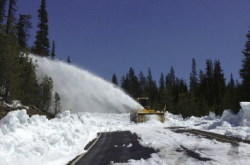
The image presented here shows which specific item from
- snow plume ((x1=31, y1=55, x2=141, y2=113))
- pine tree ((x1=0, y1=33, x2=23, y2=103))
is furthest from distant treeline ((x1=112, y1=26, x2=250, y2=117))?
pine tree ((x1=0, y1=33, x2=23, y2=103))

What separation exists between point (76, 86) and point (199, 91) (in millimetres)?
48206

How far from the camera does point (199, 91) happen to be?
7012 centimetres

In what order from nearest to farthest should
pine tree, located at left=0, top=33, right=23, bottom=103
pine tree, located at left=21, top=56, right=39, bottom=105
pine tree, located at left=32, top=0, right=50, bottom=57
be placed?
1. pine tree, located at left=0, top=33, right=23, bottom=103
2. pine tree, located at left=21, top=56, right=39, bottom=105
3. pine tree, located at left=32, top=0, right=50, bottom=57

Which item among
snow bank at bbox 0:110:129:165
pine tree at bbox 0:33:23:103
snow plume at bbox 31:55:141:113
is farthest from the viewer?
snow plume at bbox 31:55:141:113

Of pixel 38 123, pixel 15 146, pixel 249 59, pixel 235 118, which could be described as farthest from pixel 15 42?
pixel 249 59

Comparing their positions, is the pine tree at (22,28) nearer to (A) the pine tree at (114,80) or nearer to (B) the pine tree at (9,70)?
(B) the pine tree at (9,70)

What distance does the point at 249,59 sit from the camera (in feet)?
112

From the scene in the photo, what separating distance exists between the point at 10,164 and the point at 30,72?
50.4 feet

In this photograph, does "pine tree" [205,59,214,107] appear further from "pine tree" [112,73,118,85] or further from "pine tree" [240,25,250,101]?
"pine tree" [112,73,118,85]

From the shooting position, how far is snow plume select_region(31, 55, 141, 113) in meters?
28.7

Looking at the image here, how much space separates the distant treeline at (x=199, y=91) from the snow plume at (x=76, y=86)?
15.1 m

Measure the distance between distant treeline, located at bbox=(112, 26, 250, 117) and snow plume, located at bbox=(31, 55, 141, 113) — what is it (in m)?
Answer: 15.1

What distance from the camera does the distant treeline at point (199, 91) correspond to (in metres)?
35.5

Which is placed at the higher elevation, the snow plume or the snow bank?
the snow plume
